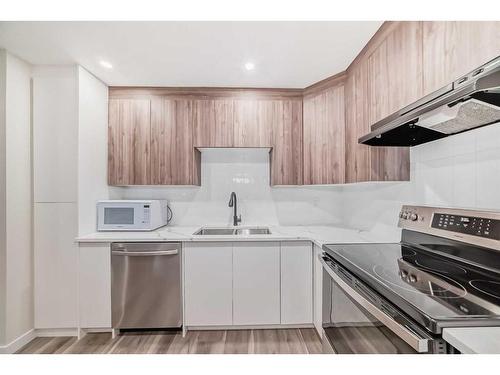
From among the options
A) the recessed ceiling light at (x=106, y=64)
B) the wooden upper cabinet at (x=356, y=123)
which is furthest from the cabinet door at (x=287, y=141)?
the recessed ceiling light at (x=106, y=64)

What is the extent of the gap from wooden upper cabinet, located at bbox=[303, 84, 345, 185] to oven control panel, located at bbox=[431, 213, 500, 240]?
38.6 inches

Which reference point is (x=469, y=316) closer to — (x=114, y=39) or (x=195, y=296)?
(x=195, y=296)

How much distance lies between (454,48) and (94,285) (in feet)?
9.25

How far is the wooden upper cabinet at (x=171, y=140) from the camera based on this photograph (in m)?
2.53

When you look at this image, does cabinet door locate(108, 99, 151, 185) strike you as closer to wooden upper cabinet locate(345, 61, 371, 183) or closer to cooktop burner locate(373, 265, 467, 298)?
wooden upper cabinet locate(345, 61, 371, 183)

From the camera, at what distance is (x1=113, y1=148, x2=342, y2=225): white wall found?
111 inches

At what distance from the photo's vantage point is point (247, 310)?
2148mm

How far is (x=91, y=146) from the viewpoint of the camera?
230cm

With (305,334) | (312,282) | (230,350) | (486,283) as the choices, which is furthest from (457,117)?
(230,350)

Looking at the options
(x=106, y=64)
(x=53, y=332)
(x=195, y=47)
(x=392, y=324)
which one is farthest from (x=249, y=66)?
(x=53, y=332)

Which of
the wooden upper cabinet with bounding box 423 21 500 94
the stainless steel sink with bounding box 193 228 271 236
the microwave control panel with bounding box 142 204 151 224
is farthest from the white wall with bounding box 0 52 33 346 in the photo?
the wooden upper cabinet with bounding box 423 21 500 94

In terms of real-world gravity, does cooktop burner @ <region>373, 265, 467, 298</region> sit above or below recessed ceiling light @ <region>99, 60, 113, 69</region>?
below

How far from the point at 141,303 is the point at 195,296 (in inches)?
18.0

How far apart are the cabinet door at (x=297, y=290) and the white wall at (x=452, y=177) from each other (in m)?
0.75
